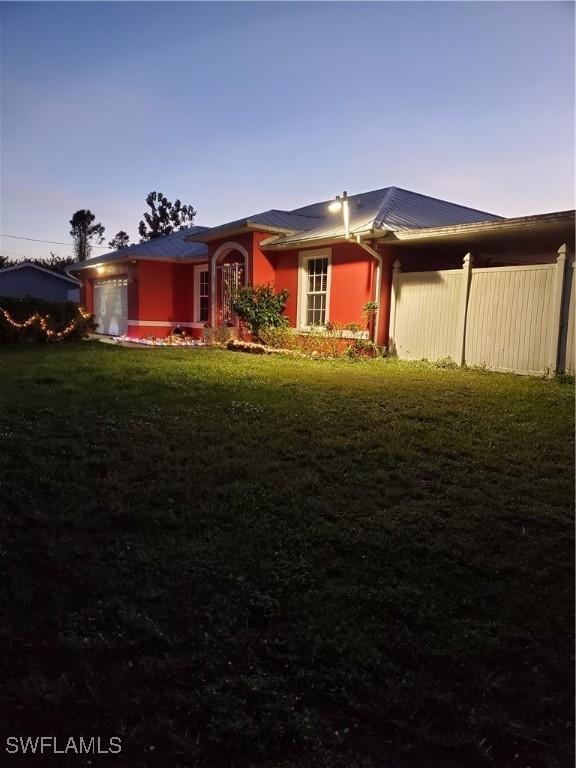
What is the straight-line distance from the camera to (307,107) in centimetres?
1366

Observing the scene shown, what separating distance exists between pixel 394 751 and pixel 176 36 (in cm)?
883

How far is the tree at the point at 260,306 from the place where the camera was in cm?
1353

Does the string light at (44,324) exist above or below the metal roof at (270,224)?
below

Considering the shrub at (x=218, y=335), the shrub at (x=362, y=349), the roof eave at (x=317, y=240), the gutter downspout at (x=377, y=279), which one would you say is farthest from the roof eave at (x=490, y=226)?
the shrub at (x=218, y=335)

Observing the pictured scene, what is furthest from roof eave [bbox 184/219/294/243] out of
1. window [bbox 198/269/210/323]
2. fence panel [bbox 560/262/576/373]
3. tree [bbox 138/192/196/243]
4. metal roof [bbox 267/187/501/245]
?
tree [bbox 138/192/196/243]

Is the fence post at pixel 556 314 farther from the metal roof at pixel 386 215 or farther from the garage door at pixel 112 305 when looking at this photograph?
the garage door at pixel 112 305

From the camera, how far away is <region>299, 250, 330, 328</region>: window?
13.3 meters

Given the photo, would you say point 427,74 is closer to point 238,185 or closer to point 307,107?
point 307,107

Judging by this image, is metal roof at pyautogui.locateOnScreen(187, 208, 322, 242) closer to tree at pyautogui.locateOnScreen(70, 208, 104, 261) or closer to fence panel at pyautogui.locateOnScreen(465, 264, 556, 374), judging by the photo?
fence panel at pyautogui.locateOnScreen(465, 264, 556, 374)

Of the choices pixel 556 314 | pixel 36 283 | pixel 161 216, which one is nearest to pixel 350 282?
pixel 556 314

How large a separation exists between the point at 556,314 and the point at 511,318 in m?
0.87

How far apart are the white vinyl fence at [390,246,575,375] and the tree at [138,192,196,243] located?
→ 49.2 meters

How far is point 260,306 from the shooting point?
534 inches

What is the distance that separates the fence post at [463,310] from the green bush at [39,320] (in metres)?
11.1
